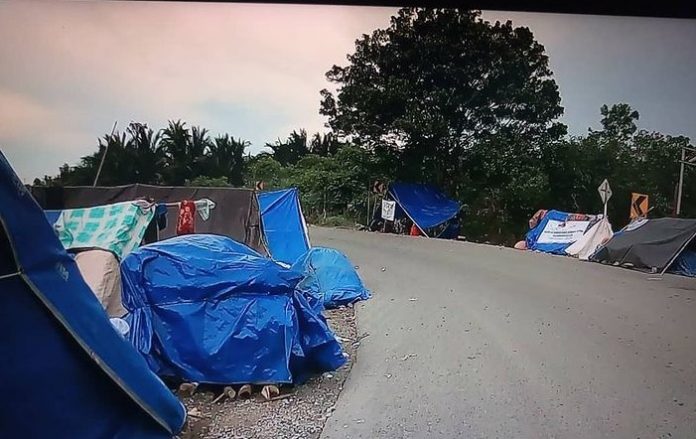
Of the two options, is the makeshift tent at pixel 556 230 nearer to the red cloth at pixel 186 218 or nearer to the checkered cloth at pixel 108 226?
the red cloth at pixel 186 218

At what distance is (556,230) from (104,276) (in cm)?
236

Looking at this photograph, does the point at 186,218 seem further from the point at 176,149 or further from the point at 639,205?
the point at 639,205

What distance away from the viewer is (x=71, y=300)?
103 cm

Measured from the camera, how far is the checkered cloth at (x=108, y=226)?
65.9 inches

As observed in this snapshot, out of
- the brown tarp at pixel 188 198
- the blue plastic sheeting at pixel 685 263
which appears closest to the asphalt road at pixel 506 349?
the blue plastic sheeting at pixel 685 263

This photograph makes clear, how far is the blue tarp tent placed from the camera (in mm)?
1758

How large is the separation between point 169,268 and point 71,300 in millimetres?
619

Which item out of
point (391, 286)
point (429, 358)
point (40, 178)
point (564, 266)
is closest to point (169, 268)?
point (40, 178)

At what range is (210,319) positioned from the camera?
5.36ft

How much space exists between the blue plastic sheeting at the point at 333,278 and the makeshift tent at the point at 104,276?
821 mm

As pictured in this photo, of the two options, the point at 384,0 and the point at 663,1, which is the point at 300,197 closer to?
the point at 384,0

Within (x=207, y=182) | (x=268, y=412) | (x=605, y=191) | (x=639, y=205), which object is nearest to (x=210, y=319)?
(x=268, y=412)

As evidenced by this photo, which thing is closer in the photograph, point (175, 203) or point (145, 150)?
point (145, 150)

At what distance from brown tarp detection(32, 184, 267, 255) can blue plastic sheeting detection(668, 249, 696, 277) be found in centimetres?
208
